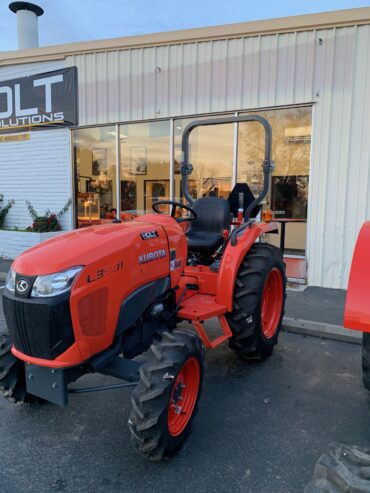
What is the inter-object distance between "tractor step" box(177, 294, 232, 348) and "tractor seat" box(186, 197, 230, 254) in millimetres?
470

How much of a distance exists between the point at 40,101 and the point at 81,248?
743 centimetres

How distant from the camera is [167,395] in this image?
2207 mm

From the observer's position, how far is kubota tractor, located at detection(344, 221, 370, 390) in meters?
2.34

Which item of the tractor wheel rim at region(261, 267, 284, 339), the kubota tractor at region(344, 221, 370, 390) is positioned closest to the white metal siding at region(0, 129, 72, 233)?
the tractor wheel rim at region(261, 267, 284, 339)

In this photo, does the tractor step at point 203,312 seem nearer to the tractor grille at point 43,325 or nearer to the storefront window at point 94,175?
the tractor grille at point 43,325

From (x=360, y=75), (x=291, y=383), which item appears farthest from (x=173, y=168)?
(x=291, y=383)

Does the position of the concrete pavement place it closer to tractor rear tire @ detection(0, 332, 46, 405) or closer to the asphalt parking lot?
the asphalt parking lot

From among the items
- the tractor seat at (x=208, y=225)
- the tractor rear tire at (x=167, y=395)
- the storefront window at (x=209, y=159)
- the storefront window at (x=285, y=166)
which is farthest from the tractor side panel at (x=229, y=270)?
the storefront window at (x=209, y=159)

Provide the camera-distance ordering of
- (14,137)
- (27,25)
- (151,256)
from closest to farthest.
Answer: (151,256) < (14,137) < (27,25)

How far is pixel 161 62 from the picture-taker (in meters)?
7.21

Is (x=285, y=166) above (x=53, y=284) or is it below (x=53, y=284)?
above

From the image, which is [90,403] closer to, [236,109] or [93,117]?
[236,109]

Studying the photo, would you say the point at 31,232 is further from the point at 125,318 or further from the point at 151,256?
the point at 125,318

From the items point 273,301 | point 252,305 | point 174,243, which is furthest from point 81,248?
point 273,301
